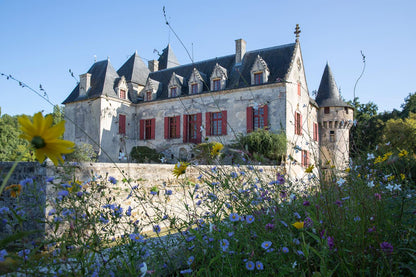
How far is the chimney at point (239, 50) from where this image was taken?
17.9 m

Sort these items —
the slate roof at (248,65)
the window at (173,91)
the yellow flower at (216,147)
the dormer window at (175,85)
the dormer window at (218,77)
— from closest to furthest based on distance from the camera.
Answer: the yellow flower at (216,147) < the slate roof at (248,65) < the dormer window at (218,77) < the dormer window at (175,85) < the window at (173,91)

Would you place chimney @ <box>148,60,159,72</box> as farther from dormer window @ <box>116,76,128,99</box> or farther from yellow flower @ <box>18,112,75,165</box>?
yellow flower @ <box>18,112,75,165</box>

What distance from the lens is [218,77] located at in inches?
679

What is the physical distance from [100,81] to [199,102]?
6.66 metres

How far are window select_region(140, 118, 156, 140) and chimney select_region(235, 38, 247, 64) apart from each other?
653cm

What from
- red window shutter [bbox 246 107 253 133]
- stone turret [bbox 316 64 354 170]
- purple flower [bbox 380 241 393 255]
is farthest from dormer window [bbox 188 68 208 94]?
purple flower [bbox 380 241 393 255]

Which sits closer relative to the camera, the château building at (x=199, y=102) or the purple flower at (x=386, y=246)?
the purple flower at (x=386, y=246)

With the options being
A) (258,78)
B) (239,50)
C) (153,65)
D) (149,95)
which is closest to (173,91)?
(149,95)

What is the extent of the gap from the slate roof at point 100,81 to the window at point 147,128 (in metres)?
2.56

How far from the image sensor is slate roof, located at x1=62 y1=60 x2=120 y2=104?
18438 millimetres

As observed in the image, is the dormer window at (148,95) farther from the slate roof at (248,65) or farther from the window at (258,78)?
the window at (258,78)

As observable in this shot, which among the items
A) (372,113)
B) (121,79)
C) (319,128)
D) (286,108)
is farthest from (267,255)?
(372,113)

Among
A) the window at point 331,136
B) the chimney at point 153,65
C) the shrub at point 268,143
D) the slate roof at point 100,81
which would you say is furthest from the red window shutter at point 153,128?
the window at point 331,136

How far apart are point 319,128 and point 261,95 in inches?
294
